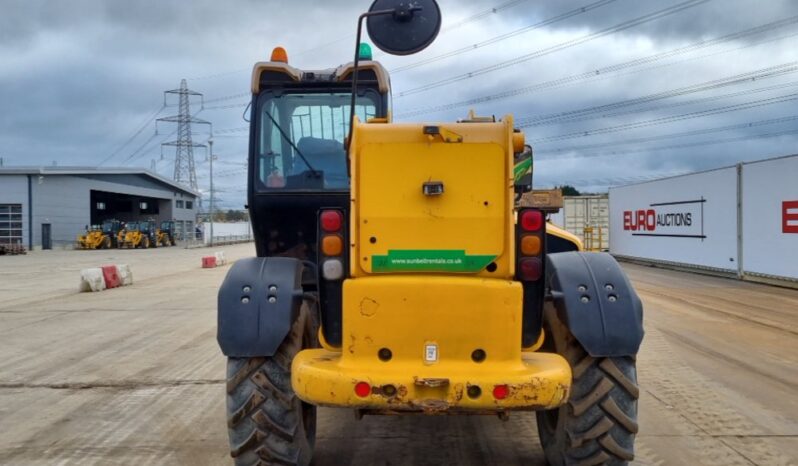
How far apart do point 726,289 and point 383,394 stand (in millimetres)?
15427

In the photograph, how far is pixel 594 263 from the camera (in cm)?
411

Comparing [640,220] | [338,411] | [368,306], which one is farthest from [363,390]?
[640,220]

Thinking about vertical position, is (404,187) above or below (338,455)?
above

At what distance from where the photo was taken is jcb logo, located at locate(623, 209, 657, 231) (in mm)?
25086

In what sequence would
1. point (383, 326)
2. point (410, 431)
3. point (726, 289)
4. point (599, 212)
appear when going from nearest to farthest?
point (383, 326) → point (410, 431) → point (726, 289) → point (599, 212)

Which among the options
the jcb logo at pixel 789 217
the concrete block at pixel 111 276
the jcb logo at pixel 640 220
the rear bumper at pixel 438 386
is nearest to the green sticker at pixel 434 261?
the rear bumper at pixel 438 386

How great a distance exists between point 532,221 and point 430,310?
2.51 feet

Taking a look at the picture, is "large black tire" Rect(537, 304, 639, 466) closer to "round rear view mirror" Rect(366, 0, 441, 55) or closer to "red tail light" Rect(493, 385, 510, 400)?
"red tail light" Rect(493, 385, 510, 400)

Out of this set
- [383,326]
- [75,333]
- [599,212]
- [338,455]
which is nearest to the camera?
[383,326]

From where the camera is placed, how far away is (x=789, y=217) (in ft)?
53.3

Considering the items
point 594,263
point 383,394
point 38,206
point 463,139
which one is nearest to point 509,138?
point 463,139

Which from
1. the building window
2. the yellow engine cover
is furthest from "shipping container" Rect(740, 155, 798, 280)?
the building window

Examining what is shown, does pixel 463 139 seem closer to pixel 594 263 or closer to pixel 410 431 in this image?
pixel 594 263

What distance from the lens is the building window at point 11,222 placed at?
49.8m
